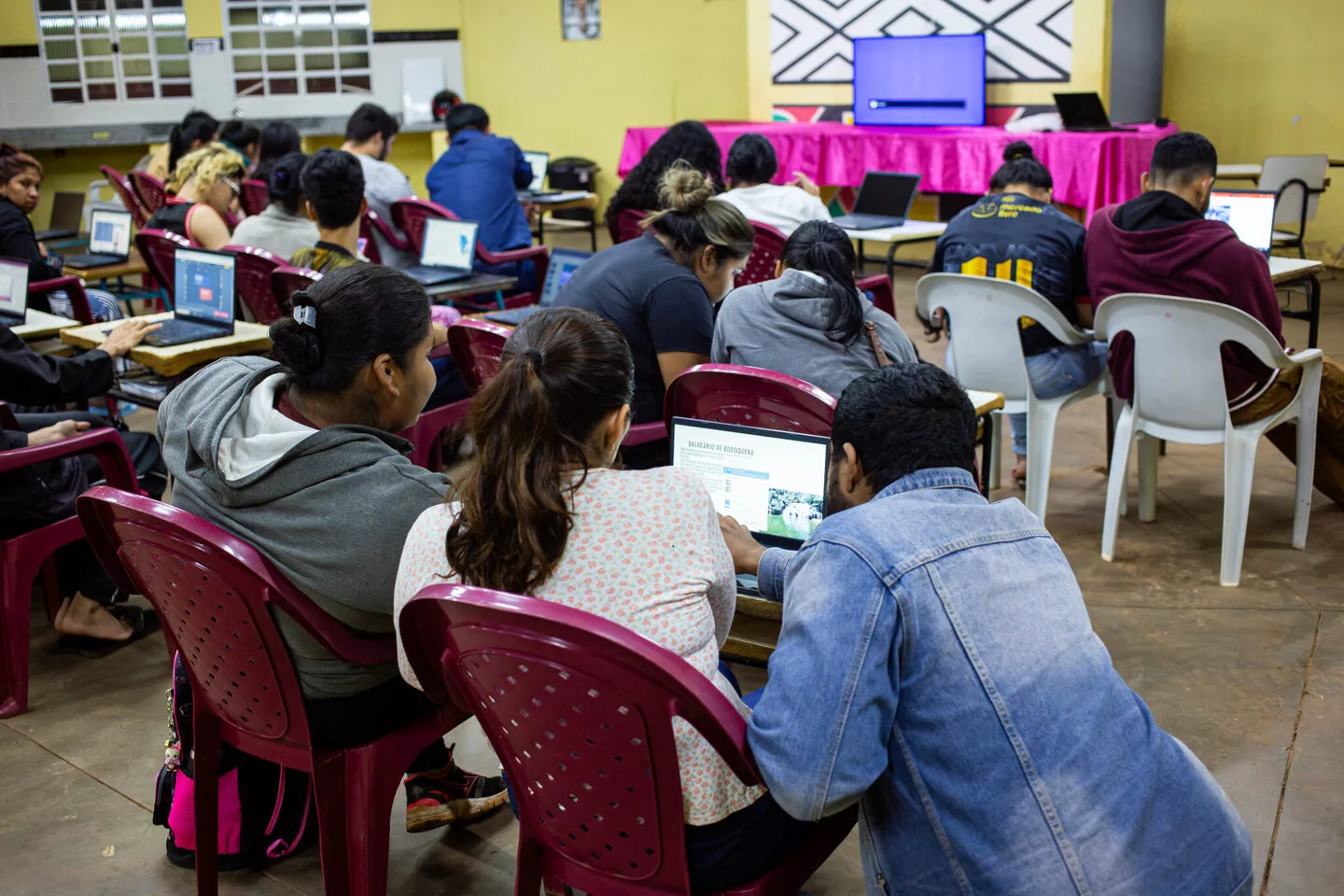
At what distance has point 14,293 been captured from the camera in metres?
4.40

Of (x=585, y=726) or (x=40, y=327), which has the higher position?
(x=40, y=327)

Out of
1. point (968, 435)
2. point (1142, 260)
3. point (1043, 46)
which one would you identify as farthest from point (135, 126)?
point (968, 435)

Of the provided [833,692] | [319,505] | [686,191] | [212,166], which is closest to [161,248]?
[212,166]

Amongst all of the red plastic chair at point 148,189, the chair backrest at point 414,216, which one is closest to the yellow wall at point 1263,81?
the chair backrest at point 414,216

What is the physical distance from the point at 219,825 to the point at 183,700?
0.27 metres

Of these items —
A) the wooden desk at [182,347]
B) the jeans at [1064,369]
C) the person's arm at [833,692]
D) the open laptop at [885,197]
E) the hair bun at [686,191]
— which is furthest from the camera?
the open laptop at [885,197]

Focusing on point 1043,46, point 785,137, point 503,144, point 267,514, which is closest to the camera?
point 267,514

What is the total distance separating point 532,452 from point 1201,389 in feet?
8.10

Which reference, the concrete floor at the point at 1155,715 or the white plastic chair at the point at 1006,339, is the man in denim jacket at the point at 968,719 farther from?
the white plastic chair at the point at 1006,339

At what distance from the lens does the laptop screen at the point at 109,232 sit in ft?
22.2

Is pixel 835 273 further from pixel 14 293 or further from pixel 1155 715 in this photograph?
pixel 14 293

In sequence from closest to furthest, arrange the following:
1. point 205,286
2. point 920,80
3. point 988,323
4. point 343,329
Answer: point 343,329 < point 988,323 < point 205,286 < point 920,80

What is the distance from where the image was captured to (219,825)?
7.75 ft

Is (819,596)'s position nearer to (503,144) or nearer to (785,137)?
(503,144)
